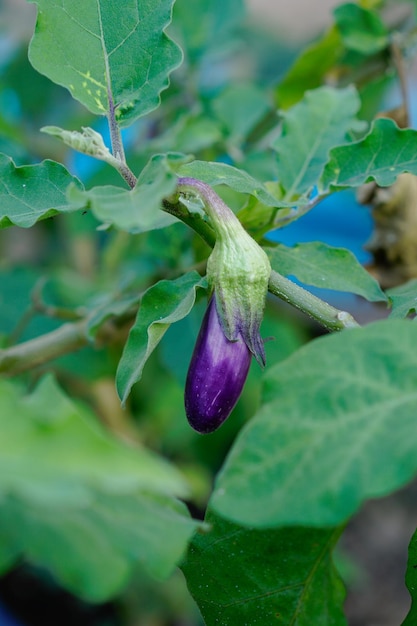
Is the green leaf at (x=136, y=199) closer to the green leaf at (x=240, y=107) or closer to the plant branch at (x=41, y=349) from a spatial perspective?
the plant branch at (x=41, y=349)

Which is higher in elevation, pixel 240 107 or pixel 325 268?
pixel 325 268

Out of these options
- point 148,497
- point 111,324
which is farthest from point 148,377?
point 148,497

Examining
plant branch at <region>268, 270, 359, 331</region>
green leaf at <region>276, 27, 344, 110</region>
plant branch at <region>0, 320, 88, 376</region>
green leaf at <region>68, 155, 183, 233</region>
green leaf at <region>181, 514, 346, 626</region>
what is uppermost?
green leaf at <region>68, 155, 183, 233</region>

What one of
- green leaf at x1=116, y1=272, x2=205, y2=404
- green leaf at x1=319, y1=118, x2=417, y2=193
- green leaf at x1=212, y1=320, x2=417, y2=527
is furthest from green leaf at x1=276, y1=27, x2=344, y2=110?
green leaf at x1=212, y1=320, x2=417, y2=527

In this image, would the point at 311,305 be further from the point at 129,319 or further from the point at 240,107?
the point at 240,107

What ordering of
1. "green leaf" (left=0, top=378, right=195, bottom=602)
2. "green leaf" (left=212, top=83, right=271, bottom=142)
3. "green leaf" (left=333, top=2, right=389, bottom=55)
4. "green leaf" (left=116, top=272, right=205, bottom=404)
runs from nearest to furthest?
"green leaf" (left=0, top=378, right=195, bottom=602) → "green leaf" (left=116, top=272, right=205, bottom=404) → "green leaf" (left=333, top=2, right=389, bottom=55) → "green leaf" (left=212, top=83, right=271, bottom=142)

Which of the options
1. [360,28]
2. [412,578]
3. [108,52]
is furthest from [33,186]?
[360,28]

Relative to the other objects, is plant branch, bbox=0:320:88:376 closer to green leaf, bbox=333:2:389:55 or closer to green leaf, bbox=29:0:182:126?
green leaf, bbox=29:0:182:126
